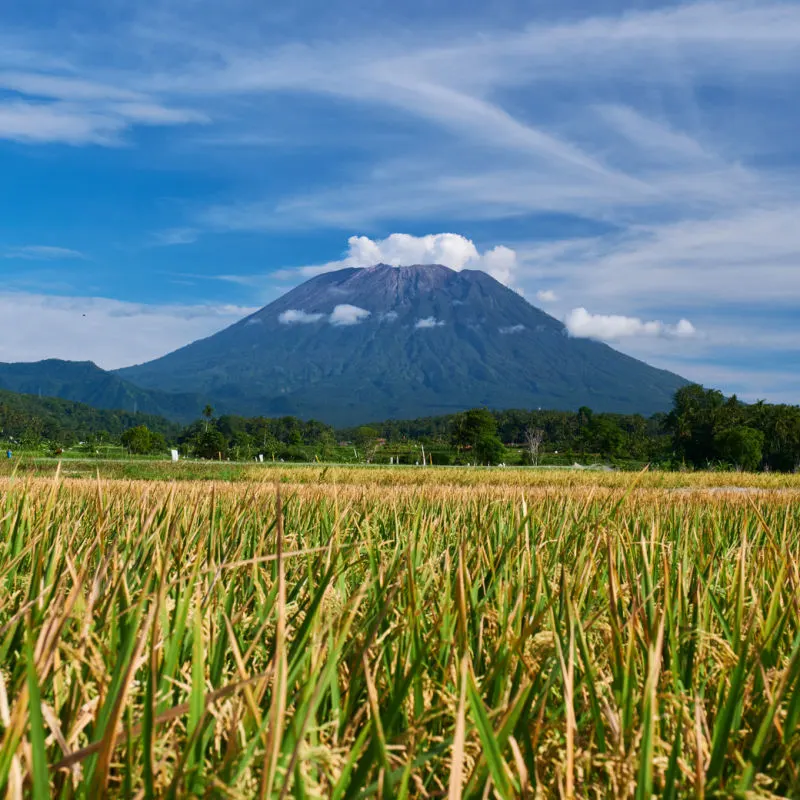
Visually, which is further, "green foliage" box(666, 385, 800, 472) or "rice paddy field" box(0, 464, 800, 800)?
"green foliage" box(666, 385, 800, 472)

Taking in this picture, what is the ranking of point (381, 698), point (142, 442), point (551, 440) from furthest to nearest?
point (551, 440) → point (142, 442) → point (381, 698)

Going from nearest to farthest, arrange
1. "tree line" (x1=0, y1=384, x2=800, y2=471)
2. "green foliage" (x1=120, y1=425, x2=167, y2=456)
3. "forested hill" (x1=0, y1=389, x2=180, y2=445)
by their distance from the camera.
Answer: "tree line" (x1=0, y1=384, x2=800, y2=471) → "green foliage" (x1=120, y1=425, x2=167, y2=456) → "forested hill" (x1=0, y1=389, x2=180, y2=445)

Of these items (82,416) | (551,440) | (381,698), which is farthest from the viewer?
(82,416)

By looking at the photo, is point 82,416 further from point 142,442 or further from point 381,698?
point 381,698

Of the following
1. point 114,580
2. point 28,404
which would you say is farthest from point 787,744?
point 28,404

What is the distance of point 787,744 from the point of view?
1.27 metres

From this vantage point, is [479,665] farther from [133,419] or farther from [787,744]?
[133,419]

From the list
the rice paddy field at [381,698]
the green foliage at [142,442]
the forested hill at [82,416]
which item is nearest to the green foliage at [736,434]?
the green foliage at [142,442]

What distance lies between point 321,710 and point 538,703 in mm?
450

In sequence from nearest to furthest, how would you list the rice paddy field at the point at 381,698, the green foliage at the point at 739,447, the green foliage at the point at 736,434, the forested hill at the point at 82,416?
1. the rice paddy field at the point at 381,698
2. the green foliage at the point at 739,447
3. the green foliage at the point at 736,434
4. the forested hill at the point at 82,416

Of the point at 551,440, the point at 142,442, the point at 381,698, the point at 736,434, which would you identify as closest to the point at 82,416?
the point at 551,440

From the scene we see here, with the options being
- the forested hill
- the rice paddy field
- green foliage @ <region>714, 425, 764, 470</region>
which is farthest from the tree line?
the forested hill

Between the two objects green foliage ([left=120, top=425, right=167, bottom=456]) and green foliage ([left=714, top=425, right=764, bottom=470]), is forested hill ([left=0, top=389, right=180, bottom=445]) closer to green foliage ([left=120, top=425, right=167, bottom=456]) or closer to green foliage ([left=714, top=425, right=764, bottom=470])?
green foliage ([left=120, top=425, right=167, bottom=456])

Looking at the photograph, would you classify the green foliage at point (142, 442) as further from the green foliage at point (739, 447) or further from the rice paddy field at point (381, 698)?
the rice paddy field at point (381, 698)
